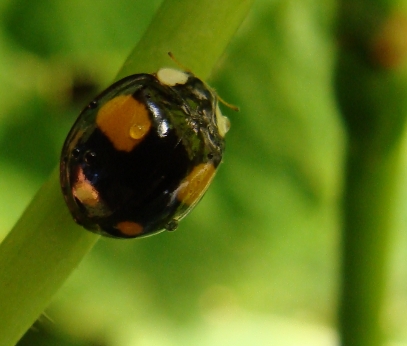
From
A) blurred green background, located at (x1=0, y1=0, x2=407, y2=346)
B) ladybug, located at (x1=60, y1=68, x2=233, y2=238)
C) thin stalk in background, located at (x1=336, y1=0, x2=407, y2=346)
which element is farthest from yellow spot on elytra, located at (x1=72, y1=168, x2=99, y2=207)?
thin stalk in background, located at (x1=336, y1=0, x2=407, y2=346)

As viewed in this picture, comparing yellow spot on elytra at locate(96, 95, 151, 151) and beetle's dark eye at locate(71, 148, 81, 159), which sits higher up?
yellow spot on elytra at locate(96, 95, 151, 151)

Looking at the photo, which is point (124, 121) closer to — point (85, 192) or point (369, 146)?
point (85, 192)

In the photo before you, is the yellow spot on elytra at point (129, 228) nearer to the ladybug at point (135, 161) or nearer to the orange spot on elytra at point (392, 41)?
the ladybug at point (135, 161)

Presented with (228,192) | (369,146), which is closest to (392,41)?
(369,146)

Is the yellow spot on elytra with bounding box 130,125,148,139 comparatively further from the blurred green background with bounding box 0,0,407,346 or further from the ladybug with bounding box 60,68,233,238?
the blurred green background with bounding box 0,0,407,346

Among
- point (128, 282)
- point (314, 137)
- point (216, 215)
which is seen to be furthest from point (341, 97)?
point (128, 282)

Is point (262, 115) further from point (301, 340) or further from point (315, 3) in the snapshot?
point (301, 340)

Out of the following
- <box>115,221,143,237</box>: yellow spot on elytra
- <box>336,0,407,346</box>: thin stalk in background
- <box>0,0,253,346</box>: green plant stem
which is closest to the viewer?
<box>0,0,253,346</box>: green plant stem

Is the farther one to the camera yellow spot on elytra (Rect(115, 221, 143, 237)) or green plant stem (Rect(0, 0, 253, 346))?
yellow spot on elytra (Rect(115, 221, 143, 237))
